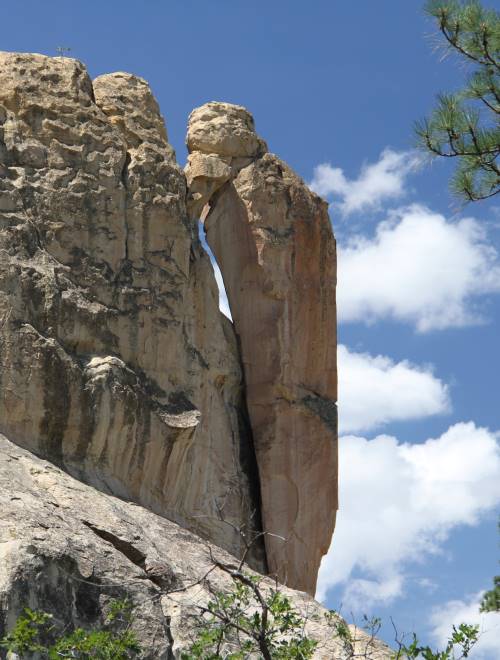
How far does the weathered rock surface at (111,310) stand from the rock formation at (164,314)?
3 cm

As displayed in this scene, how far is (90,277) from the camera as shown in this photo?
29500 millimetres

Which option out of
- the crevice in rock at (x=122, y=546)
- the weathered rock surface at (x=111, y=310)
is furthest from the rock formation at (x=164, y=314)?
the crevice in rock at (x=122, y=546)

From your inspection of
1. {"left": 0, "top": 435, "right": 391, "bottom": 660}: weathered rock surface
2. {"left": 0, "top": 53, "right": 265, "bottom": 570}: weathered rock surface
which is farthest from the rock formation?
{"left": 0, "top": 435, "right": 391, "bottom": 660}: weathered rock surface

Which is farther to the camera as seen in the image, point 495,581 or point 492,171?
point 495,581

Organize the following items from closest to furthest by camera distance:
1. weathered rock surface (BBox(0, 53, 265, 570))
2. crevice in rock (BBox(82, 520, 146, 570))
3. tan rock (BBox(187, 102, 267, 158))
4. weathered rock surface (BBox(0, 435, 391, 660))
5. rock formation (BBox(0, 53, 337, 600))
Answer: weathered rock surface (BBox(0, 435, 391, 660))
crevice in rock (BBox(82, 520, 146, 570))
weathered rock surface (BBox(0, 53, 265, 570))
rock formation (BBox(0, 53, 337, 600))
tan rock (BBox(187, 102, 267, 158))

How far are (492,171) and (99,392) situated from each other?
378 inches

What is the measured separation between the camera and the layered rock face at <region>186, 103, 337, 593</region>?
32.8m

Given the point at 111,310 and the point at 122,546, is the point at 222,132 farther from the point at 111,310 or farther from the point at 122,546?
the point at 122,546

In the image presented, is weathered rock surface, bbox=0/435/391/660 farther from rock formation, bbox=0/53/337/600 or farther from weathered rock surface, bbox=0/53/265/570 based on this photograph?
weathered rock surface, bbox=0/53/265/570

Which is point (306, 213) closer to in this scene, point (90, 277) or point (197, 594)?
point (90, 277)

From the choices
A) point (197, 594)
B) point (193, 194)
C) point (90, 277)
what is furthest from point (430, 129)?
point (193, 194)

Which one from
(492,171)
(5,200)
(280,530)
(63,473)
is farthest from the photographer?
(280,530)

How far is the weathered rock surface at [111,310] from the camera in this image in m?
28.0

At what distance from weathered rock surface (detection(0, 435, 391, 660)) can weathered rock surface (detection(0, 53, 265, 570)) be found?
4.80 feet
